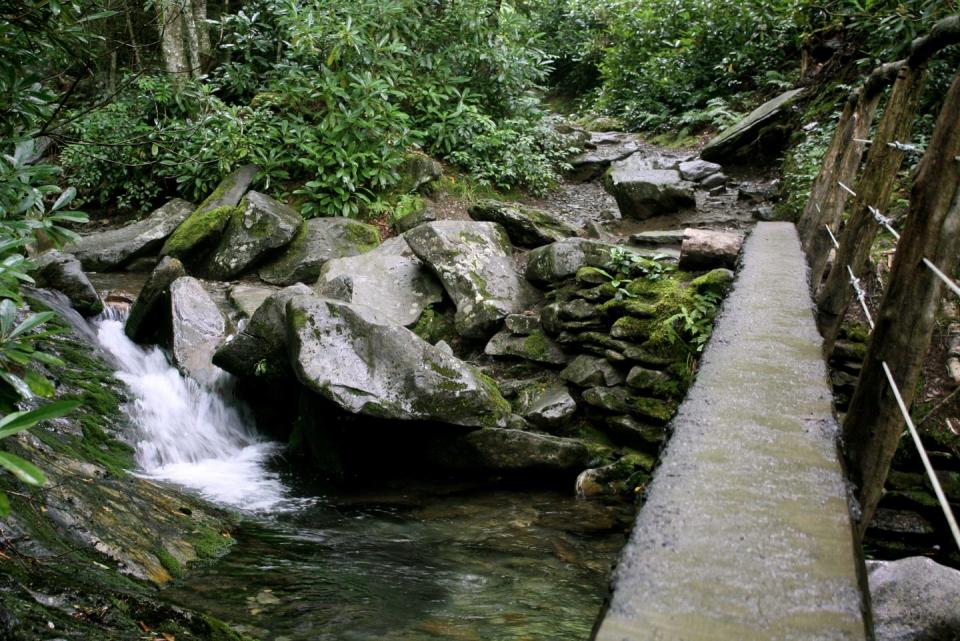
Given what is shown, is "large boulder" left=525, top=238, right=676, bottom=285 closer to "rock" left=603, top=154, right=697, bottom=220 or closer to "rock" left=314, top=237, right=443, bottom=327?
"rock" left=314, top=237, right=443, bottom=327

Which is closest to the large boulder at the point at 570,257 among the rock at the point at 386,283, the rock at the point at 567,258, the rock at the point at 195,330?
the rock at the point at 567,258

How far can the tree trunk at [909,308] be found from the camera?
2137 mm

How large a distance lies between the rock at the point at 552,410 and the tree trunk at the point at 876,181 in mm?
2683

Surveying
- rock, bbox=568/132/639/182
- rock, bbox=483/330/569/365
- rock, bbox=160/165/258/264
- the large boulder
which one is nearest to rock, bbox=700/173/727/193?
rock, bbox=568/132/639/182

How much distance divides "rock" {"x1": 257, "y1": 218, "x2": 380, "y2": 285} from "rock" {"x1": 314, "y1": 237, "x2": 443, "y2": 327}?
58cm

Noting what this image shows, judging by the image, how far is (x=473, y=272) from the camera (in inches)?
299

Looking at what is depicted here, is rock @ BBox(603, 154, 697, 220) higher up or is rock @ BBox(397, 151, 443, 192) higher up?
rock @ BBox(603, 154, 697, 220)

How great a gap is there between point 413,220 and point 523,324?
8.91 feet

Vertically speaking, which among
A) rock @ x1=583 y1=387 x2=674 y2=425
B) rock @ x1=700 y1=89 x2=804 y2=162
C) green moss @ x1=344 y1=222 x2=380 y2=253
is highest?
rock @ x1=700 y1=89 x2=804 y2=162

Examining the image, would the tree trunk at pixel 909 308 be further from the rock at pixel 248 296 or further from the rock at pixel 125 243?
the rock at pixel 125 243

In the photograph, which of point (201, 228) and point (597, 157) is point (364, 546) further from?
point (597, 157)

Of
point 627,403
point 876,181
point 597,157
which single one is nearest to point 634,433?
point 627,403

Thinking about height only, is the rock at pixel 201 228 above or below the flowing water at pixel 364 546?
above

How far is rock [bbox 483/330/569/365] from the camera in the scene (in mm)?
6926
